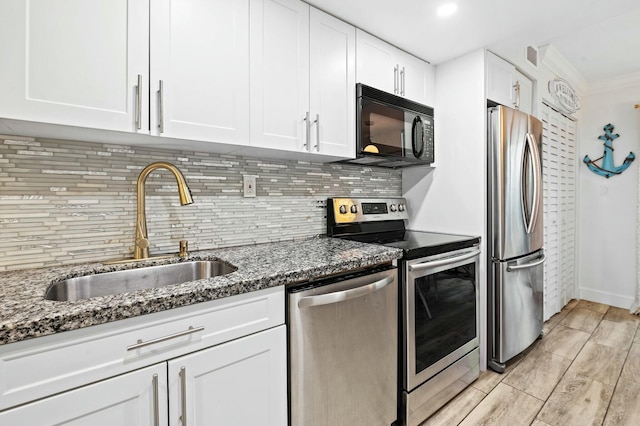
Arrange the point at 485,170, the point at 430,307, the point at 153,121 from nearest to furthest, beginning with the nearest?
1. the point at 153,121
2. the point at 430,307
3. the point at 485,170

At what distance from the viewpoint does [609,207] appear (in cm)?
329

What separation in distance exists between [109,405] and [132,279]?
0.57m

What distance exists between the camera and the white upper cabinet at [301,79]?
1397mm

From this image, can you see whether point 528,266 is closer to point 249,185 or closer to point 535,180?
point 535,180

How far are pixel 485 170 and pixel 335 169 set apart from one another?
0.99m

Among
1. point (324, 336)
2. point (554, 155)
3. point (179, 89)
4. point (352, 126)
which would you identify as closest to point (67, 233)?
point (179, 89)

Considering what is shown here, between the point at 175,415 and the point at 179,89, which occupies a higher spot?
the point at 179,89

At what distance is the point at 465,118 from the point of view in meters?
2.09

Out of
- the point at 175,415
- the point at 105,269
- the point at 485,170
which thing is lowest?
the point at 175,415

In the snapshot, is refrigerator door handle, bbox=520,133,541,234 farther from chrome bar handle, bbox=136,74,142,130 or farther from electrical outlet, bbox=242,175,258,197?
chrome bar handle, bbox=136,74,142,130

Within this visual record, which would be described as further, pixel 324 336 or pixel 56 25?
pixel 324 336

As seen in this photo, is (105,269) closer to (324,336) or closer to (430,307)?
(324,336)

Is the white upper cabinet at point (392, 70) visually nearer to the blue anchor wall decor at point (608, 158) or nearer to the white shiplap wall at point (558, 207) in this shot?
the white shiplap wall at point (558, 207)

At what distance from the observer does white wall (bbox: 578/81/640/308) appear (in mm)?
3152
